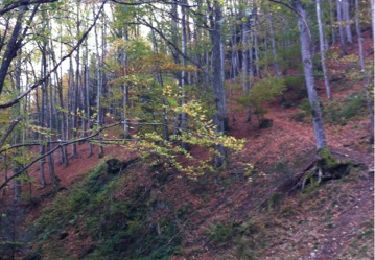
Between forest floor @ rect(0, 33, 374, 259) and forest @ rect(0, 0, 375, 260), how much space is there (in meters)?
0.04

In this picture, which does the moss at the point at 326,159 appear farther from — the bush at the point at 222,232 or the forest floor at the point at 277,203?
the bush at the point at 222,232

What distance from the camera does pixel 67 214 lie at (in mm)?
19297

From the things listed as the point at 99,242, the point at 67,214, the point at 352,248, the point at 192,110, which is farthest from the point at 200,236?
the point at 67,214

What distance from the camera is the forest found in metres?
9.03

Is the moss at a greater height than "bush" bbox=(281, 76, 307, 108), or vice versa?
"bush" bbox=(281, 76, 307, 108)

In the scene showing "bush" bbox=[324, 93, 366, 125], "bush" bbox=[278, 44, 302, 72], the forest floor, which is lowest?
the forest floor

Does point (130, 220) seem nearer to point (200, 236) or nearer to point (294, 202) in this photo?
point (200, 236)

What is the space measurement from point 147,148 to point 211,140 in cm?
139

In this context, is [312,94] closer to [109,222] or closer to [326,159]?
[326,159]

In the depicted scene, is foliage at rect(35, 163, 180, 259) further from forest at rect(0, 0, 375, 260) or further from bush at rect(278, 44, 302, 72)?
bush at rect(278, 44, 302, 72)

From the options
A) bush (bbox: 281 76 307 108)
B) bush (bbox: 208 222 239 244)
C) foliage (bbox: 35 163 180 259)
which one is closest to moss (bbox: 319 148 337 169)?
bush (bbox: 208 222 239 244)

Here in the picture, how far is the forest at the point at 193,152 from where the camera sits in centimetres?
903

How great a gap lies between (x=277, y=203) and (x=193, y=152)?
7.05m

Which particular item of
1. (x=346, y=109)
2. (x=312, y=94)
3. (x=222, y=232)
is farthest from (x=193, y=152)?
(x=312, y=94)
